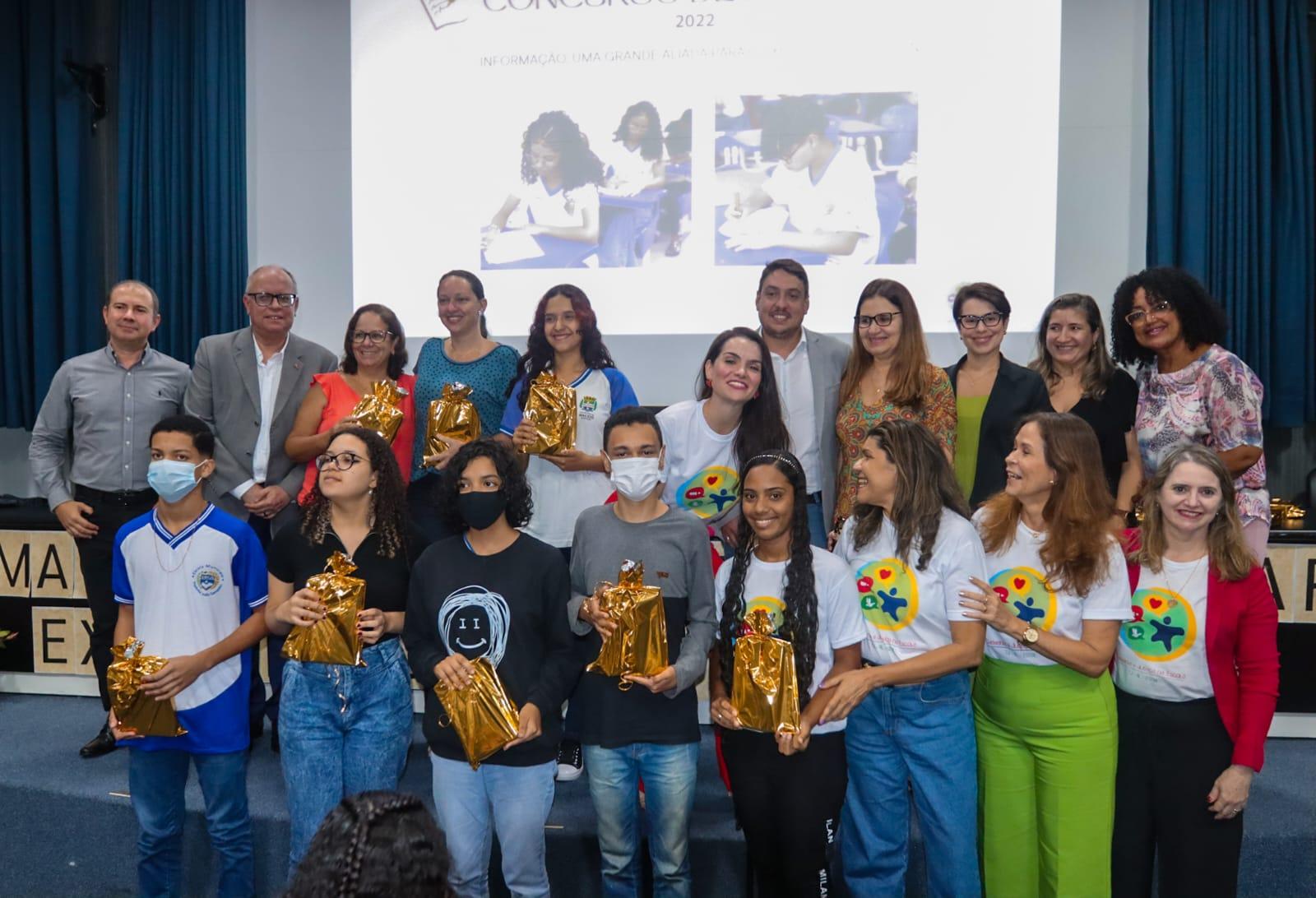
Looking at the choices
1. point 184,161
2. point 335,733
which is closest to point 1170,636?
point 335,733

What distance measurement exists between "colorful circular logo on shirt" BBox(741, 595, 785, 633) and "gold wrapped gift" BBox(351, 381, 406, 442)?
1537 millimetres

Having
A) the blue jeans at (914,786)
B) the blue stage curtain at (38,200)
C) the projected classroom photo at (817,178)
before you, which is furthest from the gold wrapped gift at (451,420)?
the blue stage curtain at (38,200)

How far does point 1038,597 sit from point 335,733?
81.1 inches

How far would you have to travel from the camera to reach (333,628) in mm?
2855

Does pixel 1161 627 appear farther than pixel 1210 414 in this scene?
No

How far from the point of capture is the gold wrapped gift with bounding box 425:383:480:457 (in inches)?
143

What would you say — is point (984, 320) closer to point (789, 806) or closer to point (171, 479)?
point (789, 806)

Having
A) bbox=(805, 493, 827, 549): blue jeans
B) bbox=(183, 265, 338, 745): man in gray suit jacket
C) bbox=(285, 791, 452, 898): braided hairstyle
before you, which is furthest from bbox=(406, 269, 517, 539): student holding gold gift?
bbox=(285, 791, 452, 898): braided hairstyle

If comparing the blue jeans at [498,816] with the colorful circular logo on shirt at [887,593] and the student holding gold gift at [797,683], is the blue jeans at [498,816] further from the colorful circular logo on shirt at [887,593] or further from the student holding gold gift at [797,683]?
the colorful circular logo on shirt at [887,593]

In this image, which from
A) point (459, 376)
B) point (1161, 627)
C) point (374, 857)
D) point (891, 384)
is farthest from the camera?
point (459, 376)

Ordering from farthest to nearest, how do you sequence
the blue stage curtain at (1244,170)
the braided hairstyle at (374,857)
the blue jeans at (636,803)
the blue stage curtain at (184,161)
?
the blue stage curtain at (184,161), the blue stage curtain at (1244,170), the blue jeans at (636,803), the braided hairstyle at (374,857)

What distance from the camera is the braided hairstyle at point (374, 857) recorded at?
1.28 m

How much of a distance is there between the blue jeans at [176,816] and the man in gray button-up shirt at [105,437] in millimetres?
1193

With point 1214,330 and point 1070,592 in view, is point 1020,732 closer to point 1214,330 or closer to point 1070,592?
point 1070,592
